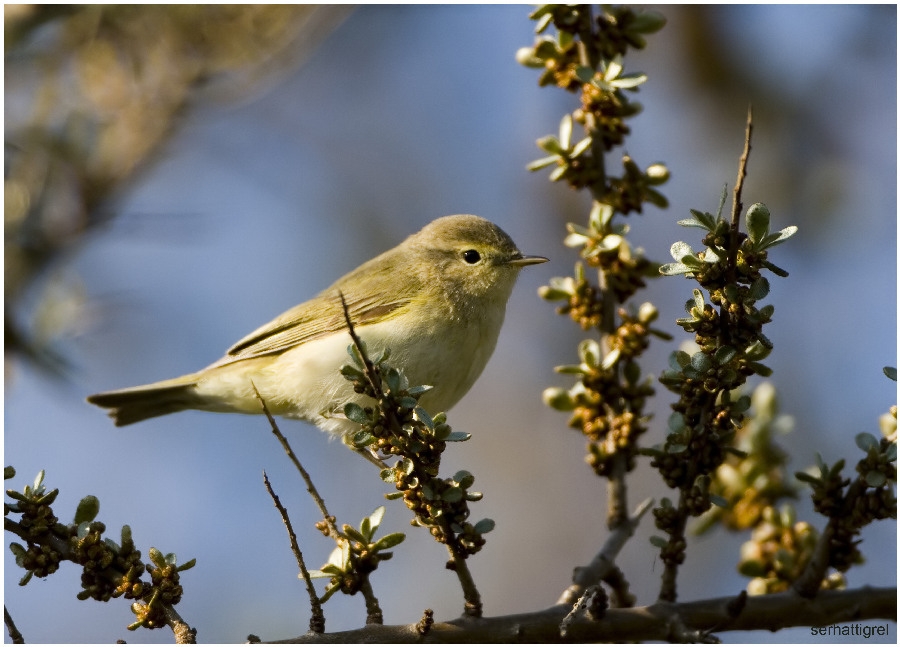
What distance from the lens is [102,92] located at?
4703mm

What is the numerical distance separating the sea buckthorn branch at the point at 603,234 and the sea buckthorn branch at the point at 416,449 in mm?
723

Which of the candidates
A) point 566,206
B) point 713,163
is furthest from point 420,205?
point 713,163

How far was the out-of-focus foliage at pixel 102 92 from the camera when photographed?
13.1ft

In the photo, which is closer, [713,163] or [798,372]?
[798,372]

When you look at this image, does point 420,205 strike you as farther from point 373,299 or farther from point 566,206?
point 373,299

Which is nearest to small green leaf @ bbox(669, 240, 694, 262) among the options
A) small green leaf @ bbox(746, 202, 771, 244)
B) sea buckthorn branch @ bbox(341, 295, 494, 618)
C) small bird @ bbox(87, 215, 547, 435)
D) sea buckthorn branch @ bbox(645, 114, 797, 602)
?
sea buckthorn branch @ bbox(645, 114, 797, 602)

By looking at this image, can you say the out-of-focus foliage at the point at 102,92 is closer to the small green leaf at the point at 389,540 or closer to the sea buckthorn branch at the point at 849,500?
the small green leaf at the point at 389,540

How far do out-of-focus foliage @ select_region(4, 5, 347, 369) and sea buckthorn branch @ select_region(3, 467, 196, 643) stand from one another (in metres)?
1.77

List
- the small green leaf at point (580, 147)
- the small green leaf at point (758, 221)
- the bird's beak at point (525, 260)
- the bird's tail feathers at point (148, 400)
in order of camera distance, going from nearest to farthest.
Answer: the small green leaf at point (758, 221), the small green leaf at point (580, 147), the bird's beak at point (525, 260), the bird's tail feathers at point (148, 400)

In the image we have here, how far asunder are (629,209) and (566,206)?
4.67 meters

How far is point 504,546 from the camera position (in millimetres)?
6836

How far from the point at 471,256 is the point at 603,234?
1518mm

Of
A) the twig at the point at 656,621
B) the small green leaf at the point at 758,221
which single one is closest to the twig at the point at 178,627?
the twig at the point at 656,621

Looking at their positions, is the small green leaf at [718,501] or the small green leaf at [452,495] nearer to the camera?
the small green leaf at [452,495]
